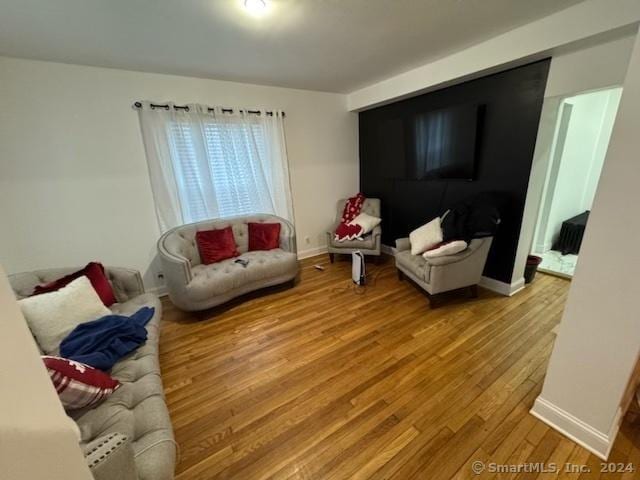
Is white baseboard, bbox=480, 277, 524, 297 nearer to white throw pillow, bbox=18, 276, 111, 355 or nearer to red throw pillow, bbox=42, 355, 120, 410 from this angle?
red throw pillow, bbox=42, 355, 120, 410

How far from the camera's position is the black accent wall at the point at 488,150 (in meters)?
2.43

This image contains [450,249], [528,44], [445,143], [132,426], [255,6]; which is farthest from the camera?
[445,143]

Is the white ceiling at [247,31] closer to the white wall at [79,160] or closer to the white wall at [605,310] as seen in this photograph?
the white wall at [79,160]

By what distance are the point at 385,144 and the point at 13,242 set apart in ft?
14.1

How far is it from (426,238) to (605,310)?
1.66 metres

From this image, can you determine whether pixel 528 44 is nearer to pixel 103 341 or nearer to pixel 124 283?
pixel 103 341

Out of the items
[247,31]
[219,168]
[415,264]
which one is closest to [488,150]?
[415,264]

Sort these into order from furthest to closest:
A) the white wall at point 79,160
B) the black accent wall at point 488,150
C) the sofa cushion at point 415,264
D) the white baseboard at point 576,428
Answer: the sofa cushion at point 415,264
the black accent wall at point 488,150
the white wall at point 79,160
the white baseboard at point 576,428

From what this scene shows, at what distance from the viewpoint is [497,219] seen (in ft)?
8.04

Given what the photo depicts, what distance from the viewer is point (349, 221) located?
12.7 feet

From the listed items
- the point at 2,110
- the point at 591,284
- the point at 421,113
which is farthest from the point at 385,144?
the point at 2,110

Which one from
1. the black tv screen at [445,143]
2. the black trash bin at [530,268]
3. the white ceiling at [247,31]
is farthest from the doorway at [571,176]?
the white ceiling at [247,31]

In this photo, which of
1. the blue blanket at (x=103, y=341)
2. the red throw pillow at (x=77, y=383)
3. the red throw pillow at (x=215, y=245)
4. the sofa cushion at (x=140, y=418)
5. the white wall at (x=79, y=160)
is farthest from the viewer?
the red throw pillow at (x=215, y=245)

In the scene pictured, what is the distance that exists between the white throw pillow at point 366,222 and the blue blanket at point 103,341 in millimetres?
2691
